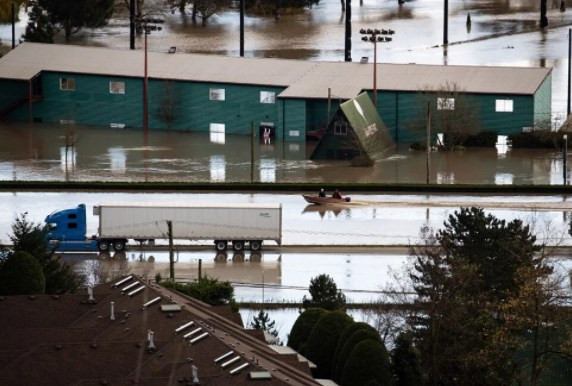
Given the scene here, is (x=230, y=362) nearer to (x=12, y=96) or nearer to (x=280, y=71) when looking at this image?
(x=280, y=71)

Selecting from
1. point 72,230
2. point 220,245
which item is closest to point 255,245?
point 220,245

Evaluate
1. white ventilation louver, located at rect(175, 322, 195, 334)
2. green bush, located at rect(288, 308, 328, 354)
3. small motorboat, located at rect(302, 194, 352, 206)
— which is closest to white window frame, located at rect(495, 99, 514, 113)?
small motorboat, located at rect(302, 194, 352, 206)

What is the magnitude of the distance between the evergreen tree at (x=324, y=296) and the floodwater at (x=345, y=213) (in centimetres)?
1081

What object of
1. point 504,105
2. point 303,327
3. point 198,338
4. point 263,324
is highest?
point 504,105

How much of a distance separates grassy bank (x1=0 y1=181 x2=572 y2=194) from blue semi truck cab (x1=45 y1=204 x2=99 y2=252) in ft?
32.1

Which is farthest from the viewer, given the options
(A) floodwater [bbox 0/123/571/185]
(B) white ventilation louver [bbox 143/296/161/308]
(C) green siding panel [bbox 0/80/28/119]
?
(C) green siding panel [bbox 0/80/28/119]

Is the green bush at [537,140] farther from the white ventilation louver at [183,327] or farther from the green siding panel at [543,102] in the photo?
the white ventilation louver at [183,327]

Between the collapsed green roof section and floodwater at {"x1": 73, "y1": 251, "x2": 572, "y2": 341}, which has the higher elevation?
the collapsed green roof section

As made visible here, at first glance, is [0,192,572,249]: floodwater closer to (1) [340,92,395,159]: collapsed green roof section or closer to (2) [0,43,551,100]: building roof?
(1) [340,92,395,159]: collapsed green roof section

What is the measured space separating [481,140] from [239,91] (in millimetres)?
10694

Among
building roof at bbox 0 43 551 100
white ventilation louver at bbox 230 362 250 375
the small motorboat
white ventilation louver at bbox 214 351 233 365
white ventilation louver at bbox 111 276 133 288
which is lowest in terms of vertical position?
white ventilation louver at bbox 230 362 250 375

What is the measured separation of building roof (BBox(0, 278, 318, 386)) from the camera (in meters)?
30.4

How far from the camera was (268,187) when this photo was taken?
67.1 m

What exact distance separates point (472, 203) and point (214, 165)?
13171 millimetres
